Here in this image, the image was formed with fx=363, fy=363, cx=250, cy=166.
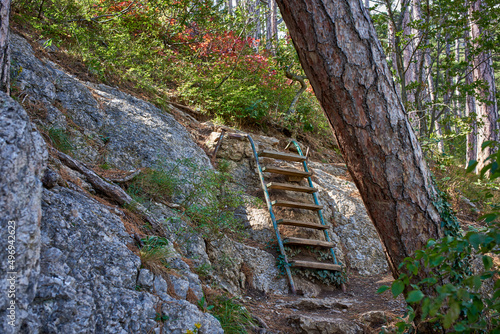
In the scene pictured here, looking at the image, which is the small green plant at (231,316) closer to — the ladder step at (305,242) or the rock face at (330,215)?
the ladder step at (305,242)

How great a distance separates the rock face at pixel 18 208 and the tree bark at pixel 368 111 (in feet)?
5.86

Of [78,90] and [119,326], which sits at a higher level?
[78,90]

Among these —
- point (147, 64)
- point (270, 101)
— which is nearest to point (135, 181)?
point (147, 64)

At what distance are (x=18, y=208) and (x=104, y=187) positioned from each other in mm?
1607

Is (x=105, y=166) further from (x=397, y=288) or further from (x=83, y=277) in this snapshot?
(x=397, y=288)

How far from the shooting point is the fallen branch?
10.2ft

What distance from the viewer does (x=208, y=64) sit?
7.88 metres

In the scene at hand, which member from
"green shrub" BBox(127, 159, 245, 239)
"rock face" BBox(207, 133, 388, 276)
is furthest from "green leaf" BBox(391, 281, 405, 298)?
"rock face" BBox(207, 133, 388, 276)

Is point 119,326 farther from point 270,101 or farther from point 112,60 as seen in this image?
point 270,101

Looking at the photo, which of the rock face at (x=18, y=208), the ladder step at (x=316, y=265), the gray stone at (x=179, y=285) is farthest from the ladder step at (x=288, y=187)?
the rock face at (x=18, y=208)

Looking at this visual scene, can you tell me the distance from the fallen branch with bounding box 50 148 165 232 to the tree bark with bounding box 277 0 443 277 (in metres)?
1.85

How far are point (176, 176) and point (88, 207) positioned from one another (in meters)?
2.16

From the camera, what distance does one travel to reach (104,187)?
10.4ft

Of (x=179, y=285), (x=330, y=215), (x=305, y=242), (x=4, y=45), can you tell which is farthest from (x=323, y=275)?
(x=4, y=45)
